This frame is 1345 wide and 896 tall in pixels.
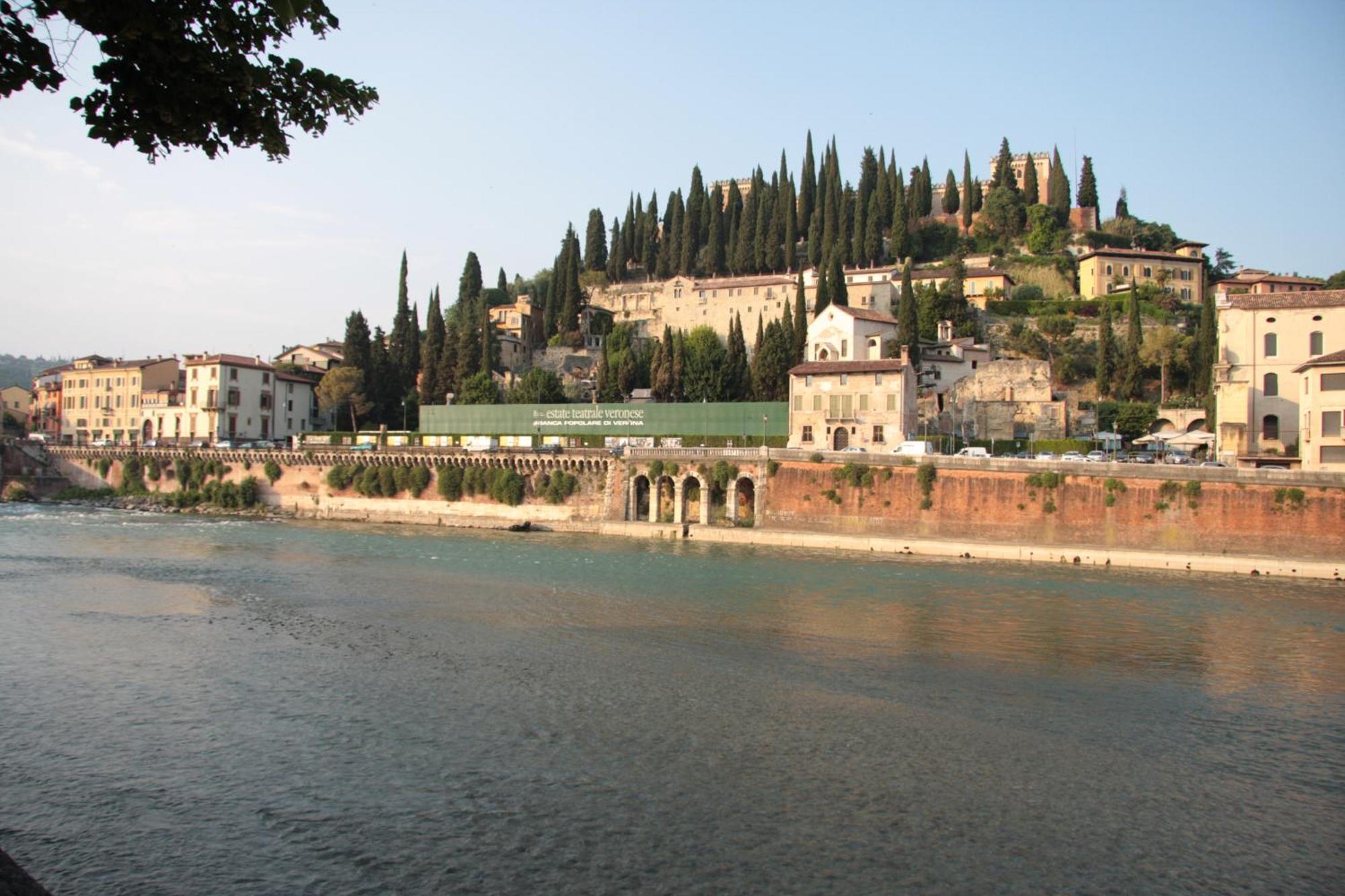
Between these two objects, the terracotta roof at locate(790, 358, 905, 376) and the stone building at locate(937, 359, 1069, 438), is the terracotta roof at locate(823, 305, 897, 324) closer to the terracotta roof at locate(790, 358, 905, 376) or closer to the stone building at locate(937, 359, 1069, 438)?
the stone building at locate(937, 359, 1069, 438)

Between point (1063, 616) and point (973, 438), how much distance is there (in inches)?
1157

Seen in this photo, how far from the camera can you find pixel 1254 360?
40781mm

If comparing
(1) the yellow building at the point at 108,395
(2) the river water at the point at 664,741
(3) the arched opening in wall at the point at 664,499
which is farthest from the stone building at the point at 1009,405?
(1) the yellow building at the point at 108,395

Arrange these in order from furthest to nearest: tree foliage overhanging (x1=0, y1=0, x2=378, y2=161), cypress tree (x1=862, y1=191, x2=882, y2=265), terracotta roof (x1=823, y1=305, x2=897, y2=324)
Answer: cypress tree (x1=862, y1=191, x2=882, y2=265) → terracotta roof (x1=823, y1=305, x2=897, y2=324) → tree foliage overhanging (x1=0, y1=0, x2=378, y2=161)

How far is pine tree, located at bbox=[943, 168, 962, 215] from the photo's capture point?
8869cm

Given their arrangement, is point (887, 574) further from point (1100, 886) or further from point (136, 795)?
point (136, 795)

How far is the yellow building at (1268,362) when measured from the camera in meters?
39.8

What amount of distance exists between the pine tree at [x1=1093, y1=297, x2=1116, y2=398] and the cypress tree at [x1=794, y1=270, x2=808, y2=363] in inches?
678

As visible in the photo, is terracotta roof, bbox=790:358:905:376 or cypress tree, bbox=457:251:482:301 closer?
terracotta roof, bbox=790:358:905:376

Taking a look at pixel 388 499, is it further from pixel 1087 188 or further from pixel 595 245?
pixel 1087 188

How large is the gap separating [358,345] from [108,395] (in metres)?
23.2

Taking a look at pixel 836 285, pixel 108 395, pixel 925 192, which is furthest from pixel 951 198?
pixel 108 395

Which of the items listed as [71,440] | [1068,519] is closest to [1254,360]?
[1068,519]

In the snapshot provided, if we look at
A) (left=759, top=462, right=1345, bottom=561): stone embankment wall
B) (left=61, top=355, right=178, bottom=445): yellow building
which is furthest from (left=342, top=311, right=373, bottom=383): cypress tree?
(left=759, top=462, right=1345, bottom=561): stone embankment wall
